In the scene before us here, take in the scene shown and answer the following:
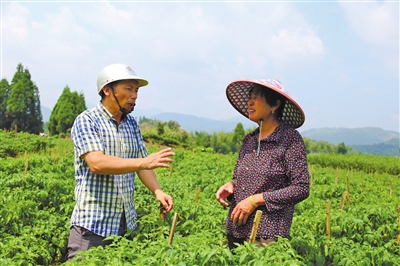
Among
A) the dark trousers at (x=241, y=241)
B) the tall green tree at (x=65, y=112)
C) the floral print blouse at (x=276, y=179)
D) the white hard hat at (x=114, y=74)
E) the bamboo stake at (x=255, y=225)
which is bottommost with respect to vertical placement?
the dark trousers at (x=241, y=241)

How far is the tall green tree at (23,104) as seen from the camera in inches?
1221

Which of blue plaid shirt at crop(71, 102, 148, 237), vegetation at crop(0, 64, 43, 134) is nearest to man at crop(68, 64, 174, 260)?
blue plaid shirt at crop(71, 102, 148, 237)

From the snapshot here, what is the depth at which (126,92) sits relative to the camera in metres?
2.74

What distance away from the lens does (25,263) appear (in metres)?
3.90

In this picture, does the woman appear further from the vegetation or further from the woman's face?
the vegetation

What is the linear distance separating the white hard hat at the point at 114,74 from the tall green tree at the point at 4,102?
31.9 m

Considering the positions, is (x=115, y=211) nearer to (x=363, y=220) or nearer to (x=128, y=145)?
(x=128, y=145)

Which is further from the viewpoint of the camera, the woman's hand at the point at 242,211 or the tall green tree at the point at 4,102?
the tall green tree at the point at 4,102

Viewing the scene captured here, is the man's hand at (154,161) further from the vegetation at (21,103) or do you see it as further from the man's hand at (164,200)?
the vegetation at (21,103)

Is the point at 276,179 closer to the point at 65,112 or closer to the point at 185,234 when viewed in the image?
the point at 185,234

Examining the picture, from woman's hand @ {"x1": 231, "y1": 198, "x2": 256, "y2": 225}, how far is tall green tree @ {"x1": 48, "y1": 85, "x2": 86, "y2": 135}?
3007 centimetres

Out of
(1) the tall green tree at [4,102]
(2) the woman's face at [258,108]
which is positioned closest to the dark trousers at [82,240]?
(2) the woman's face at [258,108]

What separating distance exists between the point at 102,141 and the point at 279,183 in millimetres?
1209

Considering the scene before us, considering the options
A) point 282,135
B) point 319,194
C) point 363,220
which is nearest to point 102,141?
point 282,135
